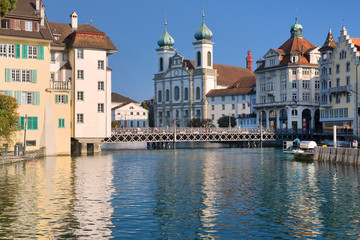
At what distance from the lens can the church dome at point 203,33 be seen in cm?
17938

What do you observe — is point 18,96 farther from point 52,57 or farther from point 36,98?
point 52,57

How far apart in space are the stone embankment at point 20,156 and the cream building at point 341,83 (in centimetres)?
5692

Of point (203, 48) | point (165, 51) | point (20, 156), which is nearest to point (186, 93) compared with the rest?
point (203, 48)

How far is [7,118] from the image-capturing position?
58625mm

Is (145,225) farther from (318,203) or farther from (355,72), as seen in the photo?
(355,72)

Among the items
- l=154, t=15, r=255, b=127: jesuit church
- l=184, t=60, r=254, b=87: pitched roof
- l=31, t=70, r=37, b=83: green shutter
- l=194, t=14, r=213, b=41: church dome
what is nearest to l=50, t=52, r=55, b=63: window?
l=31, t=70, r=37, b=83: green shutter

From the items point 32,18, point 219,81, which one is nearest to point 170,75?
point 219,81

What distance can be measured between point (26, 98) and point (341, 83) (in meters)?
60.5

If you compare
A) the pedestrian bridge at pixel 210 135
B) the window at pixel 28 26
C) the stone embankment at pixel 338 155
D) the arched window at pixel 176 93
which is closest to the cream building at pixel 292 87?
the pedestrian bridge at pixel 210 135

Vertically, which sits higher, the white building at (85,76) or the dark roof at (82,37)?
the dark roof at (82,37)

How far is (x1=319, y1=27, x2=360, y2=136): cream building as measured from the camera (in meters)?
99.2

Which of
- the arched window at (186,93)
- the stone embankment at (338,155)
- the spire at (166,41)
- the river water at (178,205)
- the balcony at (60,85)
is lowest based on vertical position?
the river water at (178,205)

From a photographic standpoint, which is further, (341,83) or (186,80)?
(186,80)

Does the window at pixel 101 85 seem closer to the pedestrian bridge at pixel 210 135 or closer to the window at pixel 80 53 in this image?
the window at pixel 80 53
